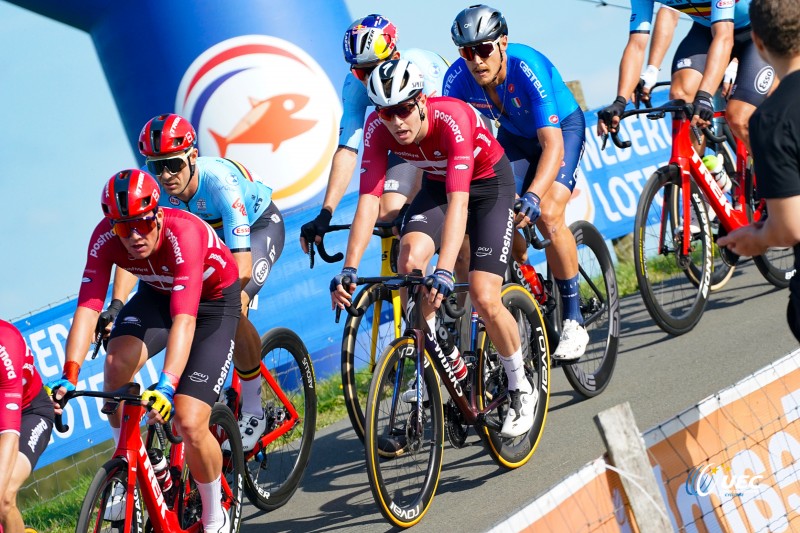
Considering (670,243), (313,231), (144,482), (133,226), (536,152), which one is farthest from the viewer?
(670,243)

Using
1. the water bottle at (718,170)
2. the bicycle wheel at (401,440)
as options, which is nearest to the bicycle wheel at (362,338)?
the bicycle wheel at (401,440)

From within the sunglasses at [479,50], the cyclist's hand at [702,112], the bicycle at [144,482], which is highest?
the sunglasses at [479,50]

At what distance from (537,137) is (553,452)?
207 cm

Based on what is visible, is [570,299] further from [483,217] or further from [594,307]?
[483,217]

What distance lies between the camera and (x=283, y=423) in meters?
6.71

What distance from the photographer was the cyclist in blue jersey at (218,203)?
6188 mm

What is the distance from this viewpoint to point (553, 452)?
250 inches

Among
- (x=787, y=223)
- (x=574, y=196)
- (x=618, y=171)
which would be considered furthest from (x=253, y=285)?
(x=618, y=171)

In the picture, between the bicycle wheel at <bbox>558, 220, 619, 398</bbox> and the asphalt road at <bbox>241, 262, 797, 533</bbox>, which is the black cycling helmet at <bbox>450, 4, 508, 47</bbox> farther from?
the asphalt road at <bbox>241, 262, 797, 533</bbox>

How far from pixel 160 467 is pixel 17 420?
76 centimetres

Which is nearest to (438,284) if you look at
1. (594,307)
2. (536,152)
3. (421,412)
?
(421,412)

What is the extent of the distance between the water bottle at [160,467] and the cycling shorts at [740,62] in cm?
484

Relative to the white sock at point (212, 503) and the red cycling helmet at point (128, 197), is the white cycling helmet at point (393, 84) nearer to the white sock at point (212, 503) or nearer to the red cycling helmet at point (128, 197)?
the red cycling helmet at point (128, 197)

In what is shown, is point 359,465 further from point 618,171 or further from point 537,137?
point 618,171
